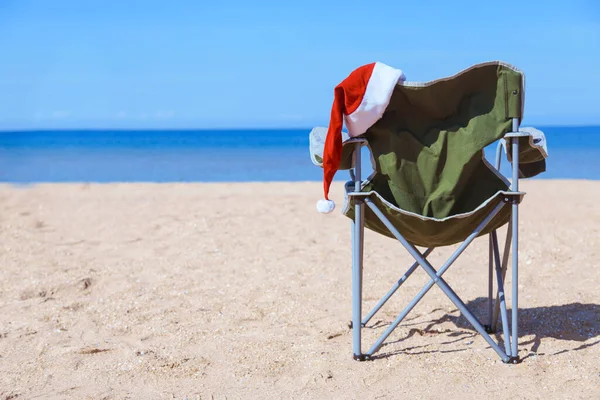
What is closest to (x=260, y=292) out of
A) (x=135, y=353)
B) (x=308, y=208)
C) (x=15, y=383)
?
(x=135, y=353)

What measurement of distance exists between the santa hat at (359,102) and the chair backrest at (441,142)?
0.08 meters

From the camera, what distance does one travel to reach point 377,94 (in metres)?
2.88

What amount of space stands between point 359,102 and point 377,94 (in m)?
0.08

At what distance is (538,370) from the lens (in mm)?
2939

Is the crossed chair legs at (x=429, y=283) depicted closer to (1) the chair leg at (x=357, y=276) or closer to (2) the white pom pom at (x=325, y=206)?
(1) the chair leg at (x=357, y=276)

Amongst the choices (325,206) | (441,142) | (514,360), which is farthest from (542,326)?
(325,206)

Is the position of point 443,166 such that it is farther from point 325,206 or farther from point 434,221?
point 325,206

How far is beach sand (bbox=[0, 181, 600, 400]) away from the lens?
9.41ft

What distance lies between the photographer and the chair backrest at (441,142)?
2.93 meters

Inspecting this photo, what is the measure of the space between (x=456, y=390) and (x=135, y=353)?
5.05ft

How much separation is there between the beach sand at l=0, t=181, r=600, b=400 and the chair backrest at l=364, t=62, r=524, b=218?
2.51ft

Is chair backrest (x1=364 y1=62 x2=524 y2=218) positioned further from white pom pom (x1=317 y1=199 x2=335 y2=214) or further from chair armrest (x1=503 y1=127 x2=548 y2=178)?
white pom pom (x1=317 y1=199 x2=335 y2=214)

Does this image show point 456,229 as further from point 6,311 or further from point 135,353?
point 6,311

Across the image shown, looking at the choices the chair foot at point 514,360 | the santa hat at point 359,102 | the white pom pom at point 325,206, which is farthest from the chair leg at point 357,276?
the chair foot at point 514,360
